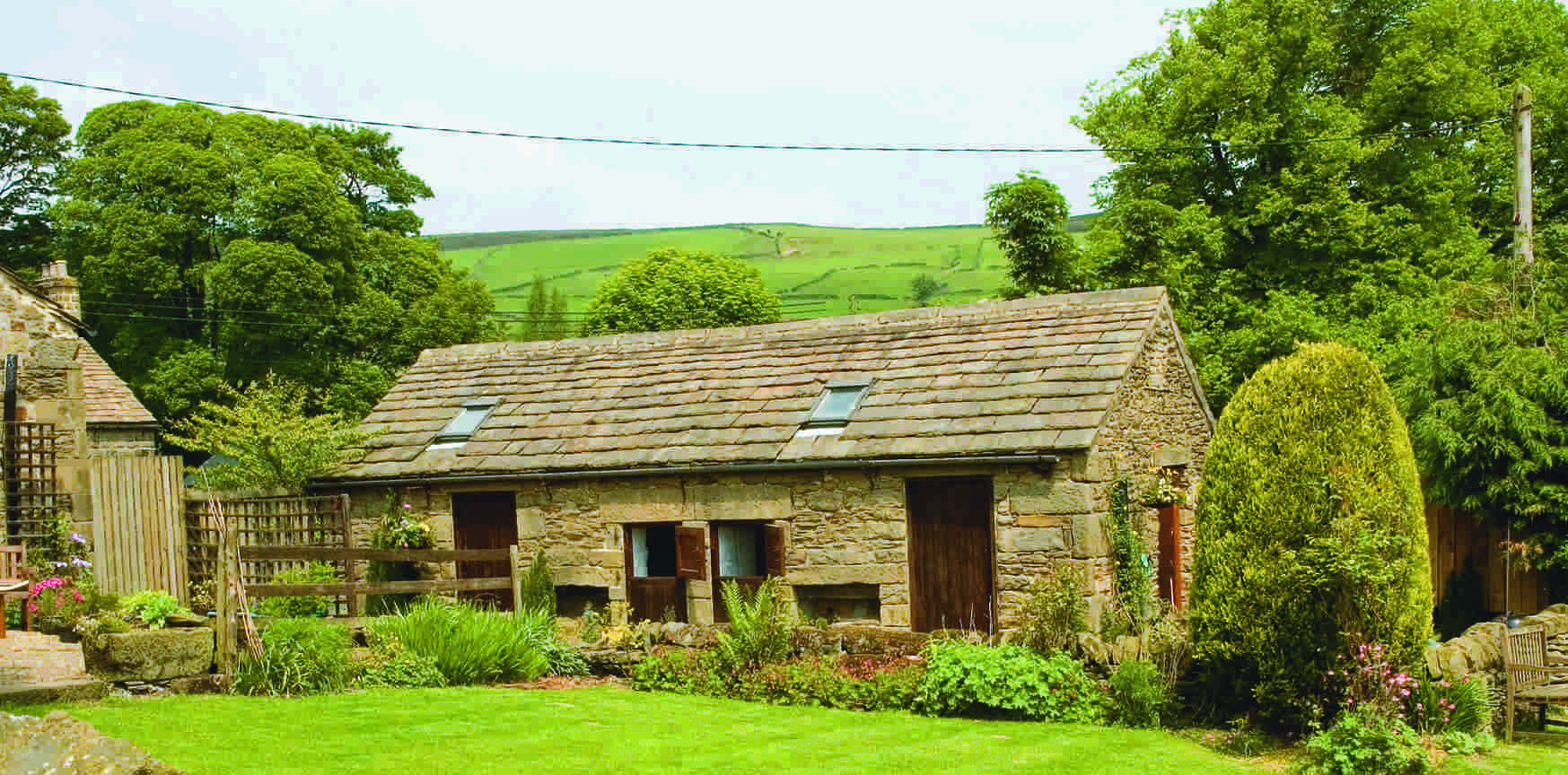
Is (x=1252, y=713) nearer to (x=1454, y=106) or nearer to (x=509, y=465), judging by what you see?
(x=509, y=465)

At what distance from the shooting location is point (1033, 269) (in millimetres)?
29062

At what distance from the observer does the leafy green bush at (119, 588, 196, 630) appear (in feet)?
40.1

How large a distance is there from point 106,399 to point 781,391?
20131 millimetres

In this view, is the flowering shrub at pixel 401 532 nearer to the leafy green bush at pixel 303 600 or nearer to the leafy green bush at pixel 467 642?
the leafy green bush at pixel 303 600

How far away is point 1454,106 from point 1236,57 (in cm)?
432

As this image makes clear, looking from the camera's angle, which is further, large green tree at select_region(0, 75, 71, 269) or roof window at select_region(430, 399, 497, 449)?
large green tree at select_region(0, 75, 71, 269)

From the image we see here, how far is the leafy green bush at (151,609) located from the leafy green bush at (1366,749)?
9804 millimetres

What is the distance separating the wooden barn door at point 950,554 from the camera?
51.1 feet

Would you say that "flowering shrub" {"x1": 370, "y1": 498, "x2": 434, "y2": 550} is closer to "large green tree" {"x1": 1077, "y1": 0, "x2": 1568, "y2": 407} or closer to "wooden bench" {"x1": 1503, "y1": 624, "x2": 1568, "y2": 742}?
"wooden bench" {"x1": 1503, "y1": 624, "x2": 1568, "y2": 742}

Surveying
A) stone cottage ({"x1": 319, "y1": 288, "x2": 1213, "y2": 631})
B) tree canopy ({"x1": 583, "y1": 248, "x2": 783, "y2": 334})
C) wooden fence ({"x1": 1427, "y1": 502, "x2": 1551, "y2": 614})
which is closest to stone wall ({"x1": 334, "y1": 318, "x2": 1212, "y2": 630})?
stone cottage ({"x1": 319, "y1": 288, "x2": 1213, "y2": 631})

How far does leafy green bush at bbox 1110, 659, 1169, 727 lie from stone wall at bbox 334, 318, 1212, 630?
8.57ft

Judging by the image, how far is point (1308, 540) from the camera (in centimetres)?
1089

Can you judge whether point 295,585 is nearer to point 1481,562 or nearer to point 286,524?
point 286,524

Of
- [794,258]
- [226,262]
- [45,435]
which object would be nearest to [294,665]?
[45,435]
